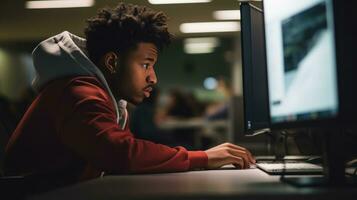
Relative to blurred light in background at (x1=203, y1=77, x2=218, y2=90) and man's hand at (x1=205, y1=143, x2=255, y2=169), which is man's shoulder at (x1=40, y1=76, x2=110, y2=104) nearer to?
man's hand at (x1=205, y1=143, x2=255, y2=169)

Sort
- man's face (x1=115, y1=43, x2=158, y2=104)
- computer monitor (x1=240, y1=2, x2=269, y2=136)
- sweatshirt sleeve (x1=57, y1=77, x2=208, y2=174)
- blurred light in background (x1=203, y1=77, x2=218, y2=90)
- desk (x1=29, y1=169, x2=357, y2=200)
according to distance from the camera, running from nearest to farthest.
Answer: desk (x1=29, y1=169, x2=357, y2=200)
sweatshirt sleeve (x1=57, y1=77, x2=208, y2=174)
man's face (x1=115, y1=43, x2=158, y2=104)
computer monitor (x1=240, y1=2, x2=269, y2=136)
blurred light in background (x1=203, y1=77, x2=218, y2=90)

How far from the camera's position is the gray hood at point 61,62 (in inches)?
54.9

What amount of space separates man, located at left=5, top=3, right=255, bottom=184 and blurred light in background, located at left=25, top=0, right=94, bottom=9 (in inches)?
252

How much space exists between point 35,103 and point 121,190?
23.7 inches

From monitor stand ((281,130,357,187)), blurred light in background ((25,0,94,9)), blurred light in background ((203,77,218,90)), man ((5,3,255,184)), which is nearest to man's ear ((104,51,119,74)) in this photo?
man ((5,3,255,184))

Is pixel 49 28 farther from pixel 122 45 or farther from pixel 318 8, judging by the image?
pixel 318 8

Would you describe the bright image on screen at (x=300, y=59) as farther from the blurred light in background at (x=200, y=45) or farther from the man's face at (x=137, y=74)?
the blurred light in background at (x=200, y=45)

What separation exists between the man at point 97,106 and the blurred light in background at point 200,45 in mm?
10424

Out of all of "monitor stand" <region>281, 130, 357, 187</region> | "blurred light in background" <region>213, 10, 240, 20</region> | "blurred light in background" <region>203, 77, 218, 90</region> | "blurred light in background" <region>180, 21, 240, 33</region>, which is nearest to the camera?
"monitor stand" <region>281, 130, 357, 187</region>

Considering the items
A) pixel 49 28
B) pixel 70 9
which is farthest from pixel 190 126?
pixel 49 28

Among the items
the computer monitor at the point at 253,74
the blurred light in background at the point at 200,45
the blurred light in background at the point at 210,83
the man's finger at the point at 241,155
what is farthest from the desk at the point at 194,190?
the blurred light in background at the point at 210,83

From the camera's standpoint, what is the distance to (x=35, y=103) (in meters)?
1.44

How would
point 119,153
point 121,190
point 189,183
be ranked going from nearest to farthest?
point 121,190
point 189,183
point 119,153

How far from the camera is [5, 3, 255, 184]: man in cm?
123
